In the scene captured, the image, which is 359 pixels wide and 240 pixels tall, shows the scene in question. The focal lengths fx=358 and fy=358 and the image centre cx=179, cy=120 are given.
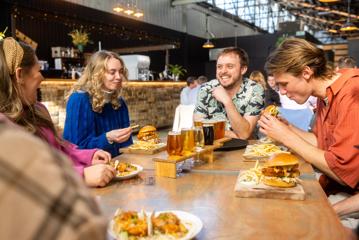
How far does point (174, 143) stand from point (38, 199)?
4.84 ft

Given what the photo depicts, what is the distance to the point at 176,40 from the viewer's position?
13.4m

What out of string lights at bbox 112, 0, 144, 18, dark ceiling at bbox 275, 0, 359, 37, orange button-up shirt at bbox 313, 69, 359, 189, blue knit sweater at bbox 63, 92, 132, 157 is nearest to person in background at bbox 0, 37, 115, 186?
blue knit sweater at bbox 63, 92, 132, 157

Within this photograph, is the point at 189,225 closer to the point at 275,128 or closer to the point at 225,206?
the point at 225,206

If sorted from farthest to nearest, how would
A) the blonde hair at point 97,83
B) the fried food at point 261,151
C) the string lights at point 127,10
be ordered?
the string lights at point 127,10
the blonde hair at point 97,83
the fried food at point 261,151

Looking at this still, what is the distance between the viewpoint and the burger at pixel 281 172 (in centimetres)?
142

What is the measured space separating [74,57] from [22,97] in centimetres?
747

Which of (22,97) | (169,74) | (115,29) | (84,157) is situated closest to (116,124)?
(84,157)

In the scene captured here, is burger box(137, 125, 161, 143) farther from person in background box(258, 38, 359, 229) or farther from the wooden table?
person in background box(258, 38, 359, 229)

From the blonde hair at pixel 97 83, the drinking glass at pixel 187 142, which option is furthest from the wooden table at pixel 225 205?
the blonde hair at pixel 97 83

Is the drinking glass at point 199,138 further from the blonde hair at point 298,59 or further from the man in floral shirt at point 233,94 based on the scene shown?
the man in floral shirt at point 233,94

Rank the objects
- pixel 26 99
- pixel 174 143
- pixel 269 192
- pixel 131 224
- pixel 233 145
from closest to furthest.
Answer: pixel 131 224 → pixel 269 192 → pixel 26 99 → pixel 174 143 → pixel 233 145

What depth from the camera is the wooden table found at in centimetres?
103

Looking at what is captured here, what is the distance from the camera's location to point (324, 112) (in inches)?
82.5

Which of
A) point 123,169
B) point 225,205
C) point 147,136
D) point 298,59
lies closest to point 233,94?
point 147,136
